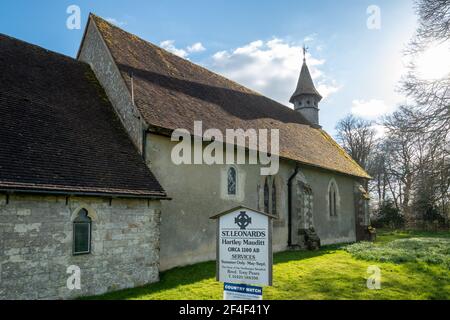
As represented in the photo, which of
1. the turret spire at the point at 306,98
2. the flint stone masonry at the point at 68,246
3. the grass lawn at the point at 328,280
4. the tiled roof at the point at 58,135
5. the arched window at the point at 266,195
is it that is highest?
the turret spire at the point at 306,98

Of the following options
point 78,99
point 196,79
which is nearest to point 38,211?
point 78,99

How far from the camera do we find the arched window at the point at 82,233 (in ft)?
28.0

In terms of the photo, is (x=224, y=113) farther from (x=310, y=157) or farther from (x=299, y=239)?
(x=299, y=239)

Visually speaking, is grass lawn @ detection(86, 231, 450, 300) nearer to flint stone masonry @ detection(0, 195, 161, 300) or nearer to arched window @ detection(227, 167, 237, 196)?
flint stone masonry @ detection(0, 195, 161, 300)

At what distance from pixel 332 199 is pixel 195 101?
10854 millimetres

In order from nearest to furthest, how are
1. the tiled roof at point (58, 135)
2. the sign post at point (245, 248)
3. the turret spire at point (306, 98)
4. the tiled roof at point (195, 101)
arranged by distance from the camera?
the sign post at point (245, 248) → the tiled roof at point (58, 135) → the tiled roof at point (195, 101) → the turret spire at point (306, 98)

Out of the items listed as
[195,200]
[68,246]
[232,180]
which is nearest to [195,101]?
[232,180]

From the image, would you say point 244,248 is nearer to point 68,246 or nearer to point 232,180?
point 68,246

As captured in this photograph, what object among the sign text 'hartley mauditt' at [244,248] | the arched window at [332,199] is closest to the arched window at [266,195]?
the arched window at [332,199]

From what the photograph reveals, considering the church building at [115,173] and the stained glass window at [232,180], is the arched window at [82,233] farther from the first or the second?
the stained glass window at [232,180]

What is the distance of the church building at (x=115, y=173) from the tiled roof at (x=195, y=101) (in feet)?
0.27

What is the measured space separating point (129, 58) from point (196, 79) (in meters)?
4.09

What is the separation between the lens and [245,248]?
6.21 m

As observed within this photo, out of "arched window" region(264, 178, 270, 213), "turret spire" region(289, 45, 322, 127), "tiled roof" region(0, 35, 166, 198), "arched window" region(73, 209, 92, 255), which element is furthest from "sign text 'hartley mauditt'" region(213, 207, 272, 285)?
"turret spire" region(289, 45, 322, 127)
